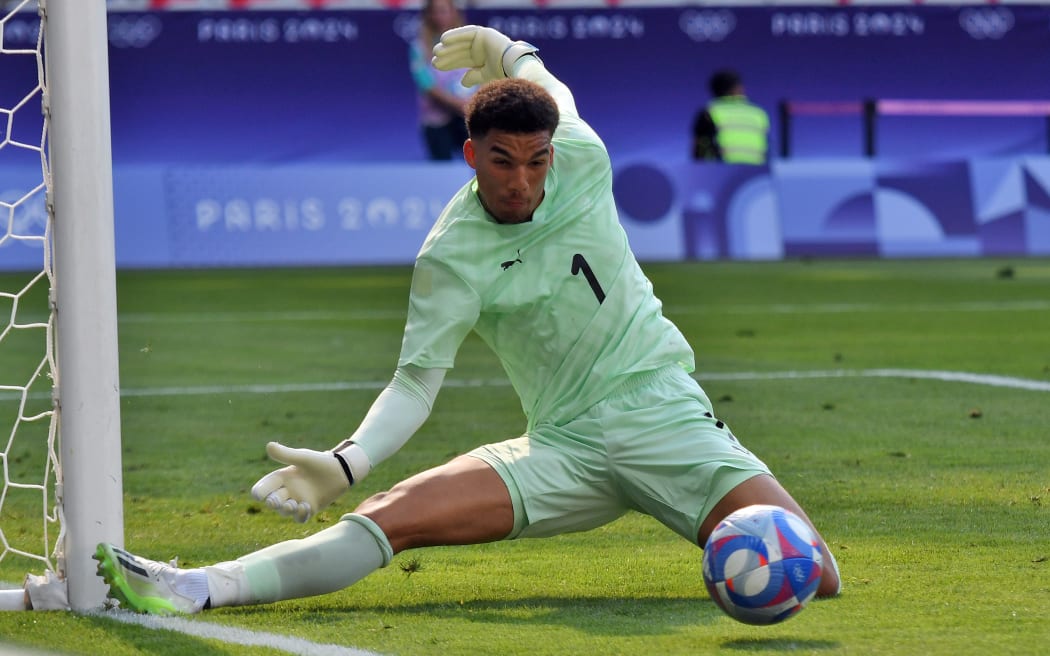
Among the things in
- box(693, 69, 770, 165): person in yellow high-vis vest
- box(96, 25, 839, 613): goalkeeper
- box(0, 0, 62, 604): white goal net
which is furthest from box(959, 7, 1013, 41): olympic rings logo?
box(96, 25, 839, 613): goalkeeper

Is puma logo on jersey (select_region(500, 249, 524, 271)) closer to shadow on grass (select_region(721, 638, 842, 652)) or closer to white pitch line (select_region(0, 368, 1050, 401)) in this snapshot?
shadow on grass (select_region(721, 638, 842, 652))

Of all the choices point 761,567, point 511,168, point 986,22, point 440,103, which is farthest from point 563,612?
point 986,22

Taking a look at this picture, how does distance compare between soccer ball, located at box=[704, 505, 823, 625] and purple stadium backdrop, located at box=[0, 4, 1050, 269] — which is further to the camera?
purple stadium backdrop, located at box=[0, 4, 1050, 269]

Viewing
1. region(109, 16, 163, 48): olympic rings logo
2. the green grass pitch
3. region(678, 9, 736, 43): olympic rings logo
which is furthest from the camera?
region(678, 9, 736, 43): olympic rings logo

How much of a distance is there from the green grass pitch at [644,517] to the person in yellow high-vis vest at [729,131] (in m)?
5.18

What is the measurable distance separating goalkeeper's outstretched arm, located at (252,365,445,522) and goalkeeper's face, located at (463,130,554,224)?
0.46 meters

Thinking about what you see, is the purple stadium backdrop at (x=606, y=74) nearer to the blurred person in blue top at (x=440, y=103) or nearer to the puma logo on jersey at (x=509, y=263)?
the blurred person in blue top at (x=440, y=103)

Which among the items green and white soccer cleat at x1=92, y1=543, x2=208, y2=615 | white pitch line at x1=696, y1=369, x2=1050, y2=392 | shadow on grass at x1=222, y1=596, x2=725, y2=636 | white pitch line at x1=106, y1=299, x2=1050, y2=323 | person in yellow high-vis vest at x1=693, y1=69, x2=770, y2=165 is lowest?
shadow on grass at x1=222, y1=596, x2=725, y2=636

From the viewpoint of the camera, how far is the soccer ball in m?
4.11

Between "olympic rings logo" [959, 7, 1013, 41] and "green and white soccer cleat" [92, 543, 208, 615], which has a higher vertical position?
"olympic rings logo" [959, 7, 1013, 41]

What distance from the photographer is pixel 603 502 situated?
4742mm

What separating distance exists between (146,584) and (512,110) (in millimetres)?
1462

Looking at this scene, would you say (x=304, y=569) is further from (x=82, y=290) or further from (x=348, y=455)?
(x=82, y=290)

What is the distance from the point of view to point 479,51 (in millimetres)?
5617
